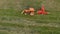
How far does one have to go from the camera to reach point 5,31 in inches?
78.2

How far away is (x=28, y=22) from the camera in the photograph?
2.09m

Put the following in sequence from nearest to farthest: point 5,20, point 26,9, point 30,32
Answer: point 30,32 → point 5,20 → point 26,9

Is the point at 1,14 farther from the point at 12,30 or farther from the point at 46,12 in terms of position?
the point at 46,12

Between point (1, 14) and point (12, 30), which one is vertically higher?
point (1, 14)

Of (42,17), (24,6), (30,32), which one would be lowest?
(30,32)

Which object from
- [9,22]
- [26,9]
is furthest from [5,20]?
[26,9]

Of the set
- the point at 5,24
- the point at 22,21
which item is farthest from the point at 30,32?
the point at 5,24

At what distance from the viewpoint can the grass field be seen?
6.50ft

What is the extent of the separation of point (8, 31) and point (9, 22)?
5.7 inches

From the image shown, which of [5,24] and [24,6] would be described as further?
[24,6]

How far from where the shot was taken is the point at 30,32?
6.49 ft

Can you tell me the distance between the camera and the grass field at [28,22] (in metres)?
1.98

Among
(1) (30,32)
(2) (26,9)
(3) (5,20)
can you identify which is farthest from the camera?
(2) (26,9)

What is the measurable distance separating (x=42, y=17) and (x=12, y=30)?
447 mm
